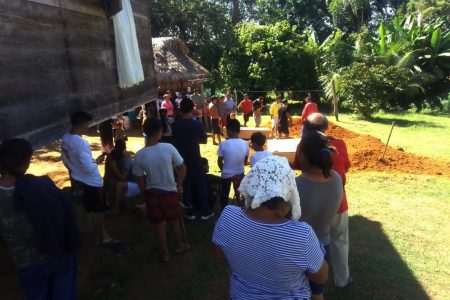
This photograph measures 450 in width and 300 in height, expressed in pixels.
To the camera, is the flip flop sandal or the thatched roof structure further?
the thatched roof structure

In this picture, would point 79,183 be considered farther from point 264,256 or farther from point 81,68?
point 264,256

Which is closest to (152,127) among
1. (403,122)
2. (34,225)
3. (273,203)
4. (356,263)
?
(34,225)

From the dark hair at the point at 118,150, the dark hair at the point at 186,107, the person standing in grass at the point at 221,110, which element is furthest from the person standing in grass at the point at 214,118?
the dark hair at the point at 186,107

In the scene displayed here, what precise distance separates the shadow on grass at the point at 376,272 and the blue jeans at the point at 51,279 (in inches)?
106

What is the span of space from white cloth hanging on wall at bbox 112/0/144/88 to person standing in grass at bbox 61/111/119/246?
1.37 meters

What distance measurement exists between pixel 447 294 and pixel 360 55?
19570 mm

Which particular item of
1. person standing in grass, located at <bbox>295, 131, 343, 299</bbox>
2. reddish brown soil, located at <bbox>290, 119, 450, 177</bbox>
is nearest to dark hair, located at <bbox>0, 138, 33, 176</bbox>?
person standing in grass, located at <bbox>295, 131, 343, 299</bbox>

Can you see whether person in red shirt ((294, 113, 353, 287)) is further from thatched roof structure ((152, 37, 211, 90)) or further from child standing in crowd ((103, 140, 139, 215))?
thatched roof structure ((152, 37, 211, 90))

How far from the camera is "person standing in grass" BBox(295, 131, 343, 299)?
3002mm

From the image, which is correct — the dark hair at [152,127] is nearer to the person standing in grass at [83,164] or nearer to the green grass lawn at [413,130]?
the person standing in grass at [83,164]

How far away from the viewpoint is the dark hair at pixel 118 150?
6180 millimetres

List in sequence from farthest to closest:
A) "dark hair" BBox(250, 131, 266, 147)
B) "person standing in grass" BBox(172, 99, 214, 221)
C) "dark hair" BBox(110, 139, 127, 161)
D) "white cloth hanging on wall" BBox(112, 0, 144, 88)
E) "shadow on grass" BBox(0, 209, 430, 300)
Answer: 1. "dark hair" BBox(110, 139, 127, 161)
2. "person standing in grass" BBox(172, 99, 214, 221)
3. "white cloth hanging on wall" BBox(112, 0, 144, 88)
4. "dark hair" BBox(250, 131, 266, 147)
5. "shadow on grass" BBox(0, 209, 430, 300)

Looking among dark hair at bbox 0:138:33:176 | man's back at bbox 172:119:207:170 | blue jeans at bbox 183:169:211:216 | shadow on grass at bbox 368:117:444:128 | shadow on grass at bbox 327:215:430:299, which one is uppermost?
dark hair at bbox 0:138:33:176

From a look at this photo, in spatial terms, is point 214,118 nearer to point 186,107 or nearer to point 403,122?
point 186,107
